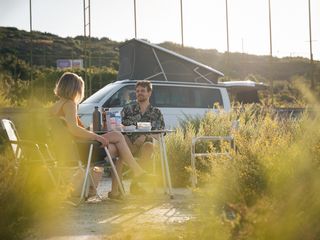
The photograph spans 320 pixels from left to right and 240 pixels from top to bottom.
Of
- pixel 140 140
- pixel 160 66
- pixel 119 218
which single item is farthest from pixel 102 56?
pixel 119 218

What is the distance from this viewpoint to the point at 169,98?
595 inches

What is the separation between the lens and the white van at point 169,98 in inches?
536

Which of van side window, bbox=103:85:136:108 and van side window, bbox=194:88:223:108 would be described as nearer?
van side window, bbox=103:85:136:108

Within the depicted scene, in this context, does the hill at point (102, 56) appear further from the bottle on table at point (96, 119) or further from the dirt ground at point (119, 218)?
the dirt ground at point (119, 218)

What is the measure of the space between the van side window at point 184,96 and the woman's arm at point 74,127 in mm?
8399

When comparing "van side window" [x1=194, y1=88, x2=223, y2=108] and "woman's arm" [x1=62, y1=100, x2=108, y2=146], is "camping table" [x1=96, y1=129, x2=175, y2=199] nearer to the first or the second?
"woman's arm" [x1=62, y1=100, x2=108, y2=146]

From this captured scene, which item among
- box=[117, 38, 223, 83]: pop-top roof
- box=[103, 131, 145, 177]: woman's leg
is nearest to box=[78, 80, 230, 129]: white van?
box=[117, 38, 223, 83]: pop-top roof

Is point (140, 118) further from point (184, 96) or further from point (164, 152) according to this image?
point (184, 96)

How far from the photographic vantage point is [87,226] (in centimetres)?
479

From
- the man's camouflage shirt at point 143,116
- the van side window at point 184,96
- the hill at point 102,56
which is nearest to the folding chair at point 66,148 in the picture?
the man's camouflage shirt at point 143,116

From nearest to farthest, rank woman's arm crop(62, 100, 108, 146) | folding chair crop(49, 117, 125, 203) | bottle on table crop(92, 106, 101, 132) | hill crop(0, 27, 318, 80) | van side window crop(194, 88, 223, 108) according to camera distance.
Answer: folding chair crop(49, 117, 125, 203), woman's arm crop(62, 100, 108, 146), bottle on table crop(92, 106, 101, 132), van side window crop(194, 88, 223, 108), hill crop(0, 27, 318, 80)

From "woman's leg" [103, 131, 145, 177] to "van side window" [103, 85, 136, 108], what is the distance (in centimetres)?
695

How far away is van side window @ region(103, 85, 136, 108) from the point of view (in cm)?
1364

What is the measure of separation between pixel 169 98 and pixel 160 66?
1.78 m
